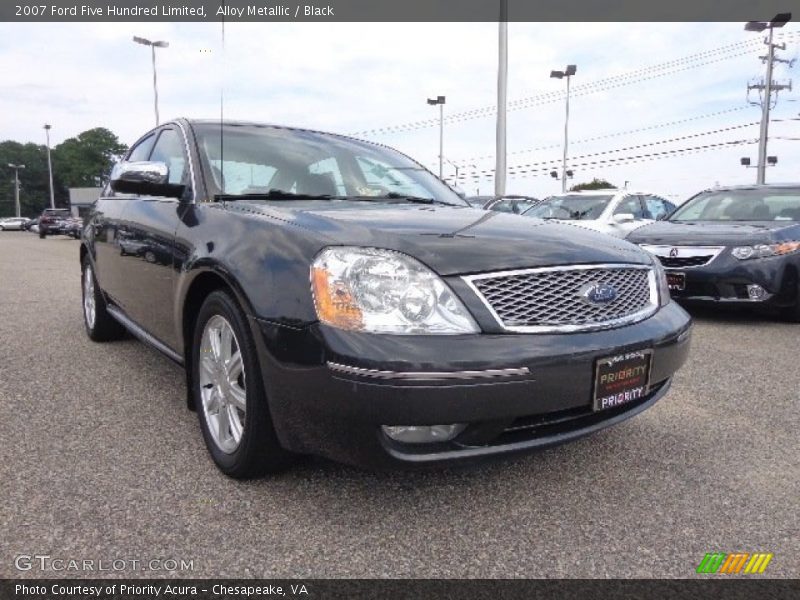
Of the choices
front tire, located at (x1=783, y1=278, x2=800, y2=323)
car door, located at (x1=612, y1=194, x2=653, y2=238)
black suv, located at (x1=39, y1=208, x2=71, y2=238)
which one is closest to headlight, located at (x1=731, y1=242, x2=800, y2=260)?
front tire, located at (x1=783, y1=278, x2=800, y2=323)

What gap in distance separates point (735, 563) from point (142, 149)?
4.01 meters

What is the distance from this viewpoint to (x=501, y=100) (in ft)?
50.1

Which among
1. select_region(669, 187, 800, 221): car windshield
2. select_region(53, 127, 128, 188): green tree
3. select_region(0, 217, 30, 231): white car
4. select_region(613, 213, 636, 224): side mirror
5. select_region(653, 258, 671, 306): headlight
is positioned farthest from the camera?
select_region(53, 127, 128, 188): green tree

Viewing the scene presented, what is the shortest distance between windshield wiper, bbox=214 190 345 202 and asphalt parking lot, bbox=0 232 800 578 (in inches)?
42.4

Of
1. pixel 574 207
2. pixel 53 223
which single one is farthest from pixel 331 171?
pixel 53 223

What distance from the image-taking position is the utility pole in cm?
1490

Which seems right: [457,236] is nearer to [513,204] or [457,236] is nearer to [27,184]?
[513,204]

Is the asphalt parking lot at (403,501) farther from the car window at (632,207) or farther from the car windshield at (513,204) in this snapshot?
the car windshield at (513,204)

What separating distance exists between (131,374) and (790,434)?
3558 millimetres

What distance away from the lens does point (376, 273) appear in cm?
205

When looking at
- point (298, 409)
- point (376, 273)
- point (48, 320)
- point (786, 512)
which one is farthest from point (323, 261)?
point (48, 320)

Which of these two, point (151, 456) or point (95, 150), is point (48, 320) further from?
point (95, 150)

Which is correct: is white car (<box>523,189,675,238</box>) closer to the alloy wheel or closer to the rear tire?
the rear tire

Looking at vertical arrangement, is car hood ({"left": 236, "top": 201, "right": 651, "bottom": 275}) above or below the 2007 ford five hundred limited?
above
